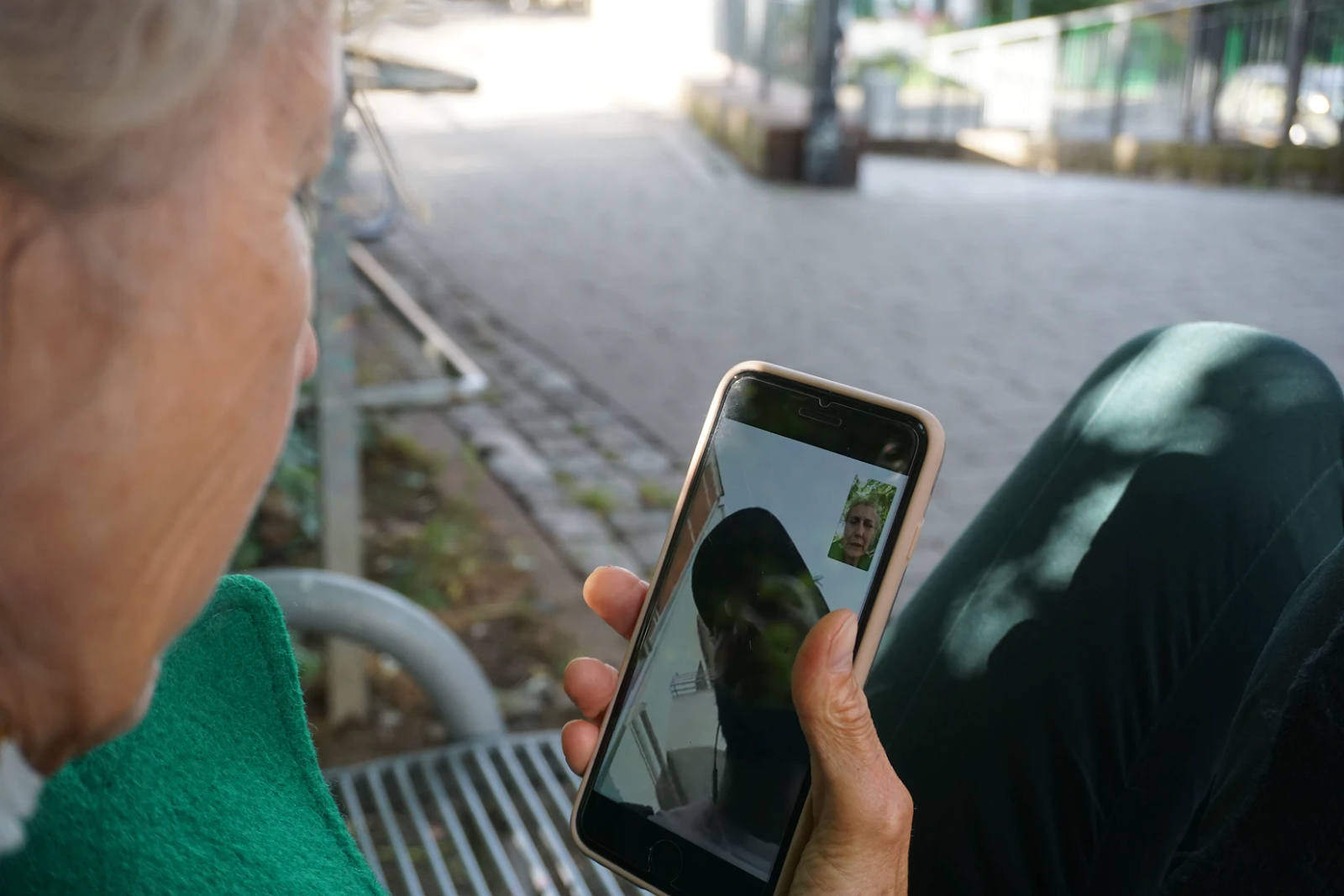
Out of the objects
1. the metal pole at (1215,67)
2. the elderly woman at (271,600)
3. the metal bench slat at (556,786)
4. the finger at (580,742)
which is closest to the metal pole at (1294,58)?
the metal pole at (1215,67)

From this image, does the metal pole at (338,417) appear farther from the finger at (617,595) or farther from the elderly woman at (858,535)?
the elderly woman at (858,535)

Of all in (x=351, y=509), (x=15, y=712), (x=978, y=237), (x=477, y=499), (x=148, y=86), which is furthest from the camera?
(x=978, y=237)

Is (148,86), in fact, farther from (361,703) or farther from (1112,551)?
(361,703)

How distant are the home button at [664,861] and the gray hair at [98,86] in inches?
38.2

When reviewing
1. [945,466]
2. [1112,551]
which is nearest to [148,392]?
[1112,551]

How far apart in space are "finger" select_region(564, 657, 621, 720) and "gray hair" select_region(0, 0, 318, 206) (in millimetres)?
934

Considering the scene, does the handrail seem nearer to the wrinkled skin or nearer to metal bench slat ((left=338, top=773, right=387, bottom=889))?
metal bench slat ((left=338, top=773, right=387, bottom=889))

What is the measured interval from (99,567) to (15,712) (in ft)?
0.36

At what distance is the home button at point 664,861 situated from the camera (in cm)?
133

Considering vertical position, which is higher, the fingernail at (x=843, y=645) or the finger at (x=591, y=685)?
the fingernail at (x=843, y=645)

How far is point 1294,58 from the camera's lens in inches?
488

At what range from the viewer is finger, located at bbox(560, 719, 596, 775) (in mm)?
1396

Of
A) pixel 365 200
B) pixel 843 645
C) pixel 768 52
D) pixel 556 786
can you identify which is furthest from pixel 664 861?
pixel 768 52

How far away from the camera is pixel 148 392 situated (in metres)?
0.59
